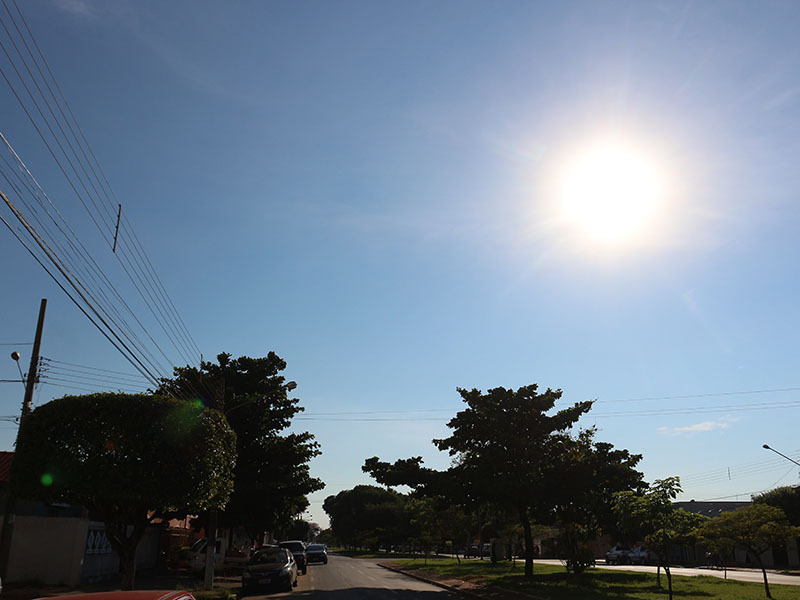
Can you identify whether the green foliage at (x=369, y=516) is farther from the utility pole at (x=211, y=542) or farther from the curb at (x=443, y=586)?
the utility pole at (x=211, y=542)

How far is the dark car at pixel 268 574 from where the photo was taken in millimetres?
22078

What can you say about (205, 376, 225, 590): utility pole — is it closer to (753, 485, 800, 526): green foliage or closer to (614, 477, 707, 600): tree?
(614, 477, 707, 600): tree

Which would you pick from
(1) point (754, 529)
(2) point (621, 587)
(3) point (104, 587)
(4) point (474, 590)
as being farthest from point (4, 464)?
(1) point (754, 529)

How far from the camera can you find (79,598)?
6.09m

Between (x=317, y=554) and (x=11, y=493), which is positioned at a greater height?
(x=11, y=493)

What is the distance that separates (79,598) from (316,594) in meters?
17.9

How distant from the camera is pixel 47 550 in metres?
21.2

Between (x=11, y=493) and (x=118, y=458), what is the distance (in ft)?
9.64

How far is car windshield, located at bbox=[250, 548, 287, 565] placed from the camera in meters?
23.2

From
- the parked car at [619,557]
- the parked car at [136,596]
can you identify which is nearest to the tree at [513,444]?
the parked car at [136,596]

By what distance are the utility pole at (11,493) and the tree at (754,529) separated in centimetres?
2411

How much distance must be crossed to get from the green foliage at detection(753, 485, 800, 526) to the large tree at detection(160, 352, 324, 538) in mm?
41661

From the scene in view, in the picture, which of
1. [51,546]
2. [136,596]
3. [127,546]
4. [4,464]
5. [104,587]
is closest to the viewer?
[136,596]

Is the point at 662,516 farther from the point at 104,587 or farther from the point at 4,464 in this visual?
the point at 4,464
